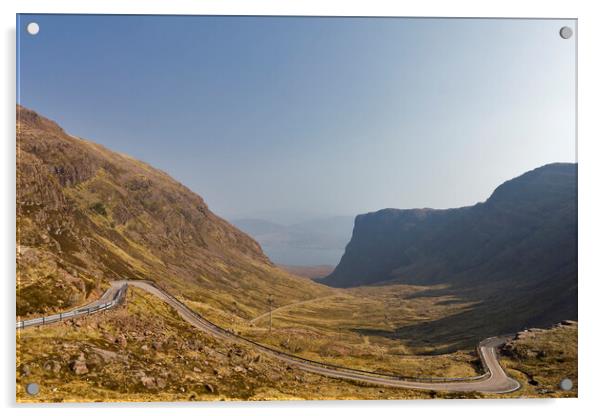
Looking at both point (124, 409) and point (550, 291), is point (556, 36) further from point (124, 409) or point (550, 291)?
point (550, 291)

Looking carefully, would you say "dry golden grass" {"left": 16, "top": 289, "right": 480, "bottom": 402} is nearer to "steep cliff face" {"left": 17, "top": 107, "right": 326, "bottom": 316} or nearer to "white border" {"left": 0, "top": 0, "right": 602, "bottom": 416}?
"white border" {"left": 0, "top": 0, "right": 602, "bottom": 416}

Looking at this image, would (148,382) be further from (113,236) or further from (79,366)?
(113,236)

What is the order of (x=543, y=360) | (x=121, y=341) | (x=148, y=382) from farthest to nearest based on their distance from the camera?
(x=543, y=360) < (x=121, y=341) < (x=148, y=382)

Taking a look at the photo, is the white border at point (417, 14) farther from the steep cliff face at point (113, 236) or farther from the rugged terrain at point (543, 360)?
the steep cliff face at point (113, 236)

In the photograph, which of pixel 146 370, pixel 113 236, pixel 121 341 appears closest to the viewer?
pixel 146 370

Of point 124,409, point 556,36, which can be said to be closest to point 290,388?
point 124,409

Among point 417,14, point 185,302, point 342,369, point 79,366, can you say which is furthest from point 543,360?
point 185,302
